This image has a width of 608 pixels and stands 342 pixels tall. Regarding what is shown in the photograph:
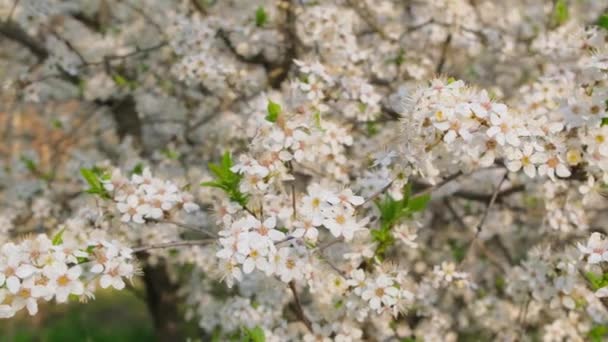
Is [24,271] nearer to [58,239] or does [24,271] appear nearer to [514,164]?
[58,239]

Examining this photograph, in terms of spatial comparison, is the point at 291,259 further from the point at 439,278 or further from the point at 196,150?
the point at 196,150

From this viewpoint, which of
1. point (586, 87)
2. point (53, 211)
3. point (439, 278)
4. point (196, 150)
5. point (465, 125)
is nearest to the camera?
point (465, 125)

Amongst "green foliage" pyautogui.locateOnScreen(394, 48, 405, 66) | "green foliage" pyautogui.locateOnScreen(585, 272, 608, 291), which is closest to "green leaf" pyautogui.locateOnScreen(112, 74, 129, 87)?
"green foliage" pyautogui.locateOnScreen(394, 48, 405, 66)

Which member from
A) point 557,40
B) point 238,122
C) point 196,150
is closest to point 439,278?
point 238,122

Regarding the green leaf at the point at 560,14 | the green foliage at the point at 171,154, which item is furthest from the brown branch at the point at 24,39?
the green leaf at the point at 560,14

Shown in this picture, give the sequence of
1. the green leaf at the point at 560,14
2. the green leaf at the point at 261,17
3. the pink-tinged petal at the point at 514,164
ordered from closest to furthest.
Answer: the pink-tinged petal at the point at 514,164
the green leaf at the point at 261,17
the green leaf at the point at 560,14

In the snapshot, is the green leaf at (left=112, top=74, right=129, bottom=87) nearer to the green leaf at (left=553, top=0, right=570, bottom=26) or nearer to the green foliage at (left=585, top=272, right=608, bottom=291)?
the green leaf at (left=553, top=0, right=570, bottom=26)

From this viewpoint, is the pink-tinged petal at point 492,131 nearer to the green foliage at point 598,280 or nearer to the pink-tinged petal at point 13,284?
the green foliage at point 598,280
